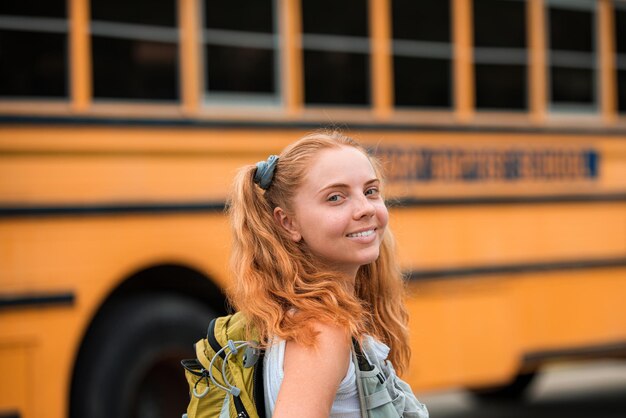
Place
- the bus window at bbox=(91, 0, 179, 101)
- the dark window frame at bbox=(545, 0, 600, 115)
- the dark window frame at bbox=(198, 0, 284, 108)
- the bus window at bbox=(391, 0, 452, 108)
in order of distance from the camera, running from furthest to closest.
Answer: the dark window frame at bbox=(545, 0, 600, 115)
the bus window at bbox=(391, 0, 452, 108)
the dark window frame at bbox=(198, 0, 284, 108)
the bus window at bbox=(91, 0, 179, 101)

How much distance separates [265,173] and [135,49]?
3354mm

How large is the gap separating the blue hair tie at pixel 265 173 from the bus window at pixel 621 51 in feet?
17.4

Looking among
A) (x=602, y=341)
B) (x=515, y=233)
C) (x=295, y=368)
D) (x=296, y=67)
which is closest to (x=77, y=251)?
(x=296, y=67)

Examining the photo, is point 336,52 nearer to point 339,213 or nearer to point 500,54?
point 500,54

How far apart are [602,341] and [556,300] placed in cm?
38

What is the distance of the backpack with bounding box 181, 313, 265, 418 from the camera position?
191 cm

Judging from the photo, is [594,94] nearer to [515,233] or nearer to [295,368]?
[515,233]

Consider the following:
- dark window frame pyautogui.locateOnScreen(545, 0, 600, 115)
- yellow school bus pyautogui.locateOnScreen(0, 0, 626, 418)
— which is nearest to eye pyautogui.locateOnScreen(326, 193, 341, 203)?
yellow school bus pyautogui.locateOnScreen(0, 0, 626, 418)

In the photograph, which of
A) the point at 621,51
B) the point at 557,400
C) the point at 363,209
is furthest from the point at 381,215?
the point at 557,400

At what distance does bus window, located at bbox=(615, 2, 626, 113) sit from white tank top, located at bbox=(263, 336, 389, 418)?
546cm

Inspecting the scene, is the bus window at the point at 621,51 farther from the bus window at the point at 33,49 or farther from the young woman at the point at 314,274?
the young woman at the point at 314,274

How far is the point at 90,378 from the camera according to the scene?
5.16 m

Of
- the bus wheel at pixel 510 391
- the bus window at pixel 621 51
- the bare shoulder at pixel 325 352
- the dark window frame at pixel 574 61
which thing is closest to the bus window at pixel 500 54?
the dark window frame at pixel 574 61

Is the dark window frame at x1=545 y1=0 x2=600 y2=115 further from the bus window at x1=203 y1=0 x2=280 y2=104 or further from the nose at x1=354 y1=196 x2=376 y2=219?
the nose at x1=354 y1=196 x2=376 y2=219
